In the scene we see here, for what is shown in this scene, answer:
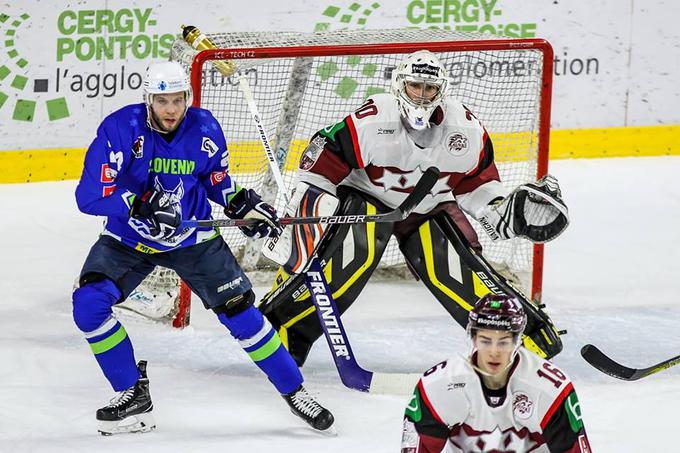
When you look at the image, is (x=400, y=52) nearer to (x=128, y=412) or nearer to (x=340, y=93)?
(x=340, y=93)

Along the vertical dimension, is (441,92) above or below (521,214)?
above

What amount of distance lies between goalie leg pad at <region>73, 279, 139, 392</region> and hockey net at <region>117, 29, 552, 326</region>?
44.1 inches

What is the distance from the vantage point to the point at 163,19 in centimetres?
685

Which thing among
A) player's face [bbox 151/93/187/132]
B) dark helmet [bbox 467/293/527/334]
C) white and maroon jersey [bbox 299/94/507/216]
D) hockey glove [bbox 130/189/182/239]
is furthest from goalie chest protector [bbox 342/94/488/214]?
dark helmet [bbox 467/293/527/334]

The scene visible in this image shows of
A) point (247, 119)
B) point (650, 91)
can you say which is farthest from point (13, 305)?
point (650, 91)

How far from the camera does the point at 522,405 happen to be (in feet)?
10.2

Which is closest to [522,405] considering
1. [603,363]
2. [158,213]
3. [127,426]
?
[603,363]

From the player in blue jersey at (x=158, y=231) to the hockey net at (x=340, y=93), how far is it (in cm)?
96

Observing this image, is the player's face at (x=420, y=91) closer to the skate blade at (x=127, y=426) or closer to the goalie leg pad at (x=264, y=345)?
the goalie leg pad at (x=264, y=345)

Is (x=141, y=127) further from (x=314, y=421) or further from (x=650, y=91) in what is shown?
(x=650, y=91)

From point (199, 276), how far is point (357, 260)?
22.9 inches

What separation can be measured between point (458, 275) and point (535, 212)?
31 centimetres

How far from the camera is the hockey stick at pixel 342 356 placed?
452 cm

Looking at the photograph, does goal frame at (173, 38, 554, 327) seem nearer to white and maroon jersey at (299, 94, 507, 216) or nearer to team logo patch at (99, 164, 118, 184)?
white and maroon jersey at (299, 94, 507, 216)
